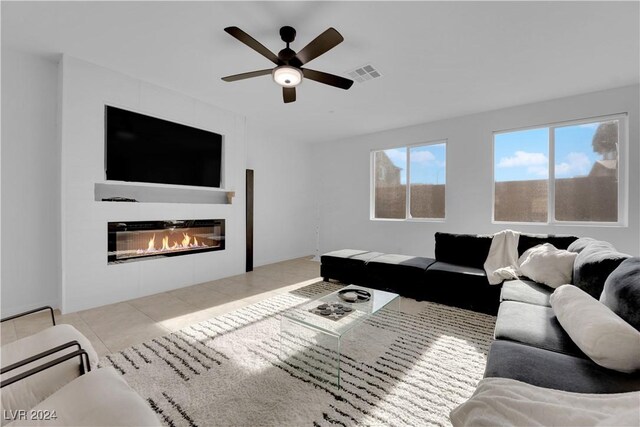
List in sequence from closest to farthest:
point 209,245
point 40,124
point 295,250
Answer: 1. point 40,124
2. point 209,245
3. point 295,250

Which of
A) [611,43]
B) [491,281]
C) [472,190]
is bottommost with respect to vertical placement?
[491,281]

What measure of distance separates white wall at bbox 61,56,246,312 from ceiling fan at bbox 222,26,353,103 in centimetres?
163

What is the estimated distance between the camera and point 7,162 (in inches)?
113

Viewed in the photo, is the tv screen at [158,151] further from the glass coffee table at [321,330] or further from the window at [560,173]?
the window at [560,173]

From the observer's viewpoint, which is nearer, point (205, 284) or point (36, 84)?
point (36, 84)

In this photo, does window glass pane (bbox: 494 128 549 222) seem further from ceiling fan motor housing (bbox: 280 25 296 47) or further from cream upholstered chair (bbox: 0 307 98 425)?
cream upholstered chair (bbox: 0 307 98 425)

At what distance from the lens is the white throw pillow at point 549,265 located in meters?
2.42

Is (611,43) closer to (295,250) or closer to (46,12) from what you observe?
(46,12)

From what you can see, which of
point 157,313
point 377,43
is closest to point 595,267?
point 377,43

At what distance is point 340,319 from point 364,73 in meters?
2.79

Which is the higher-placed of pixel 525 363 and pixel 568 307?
pixel 568 307

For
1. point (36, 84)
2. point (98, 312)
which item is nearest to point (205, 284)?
point (98, 312)

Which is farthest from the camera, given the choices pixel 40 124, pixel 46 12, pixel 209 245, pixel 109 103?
pixel 209 245

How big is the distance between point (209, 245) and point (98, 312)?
5.34 ft
